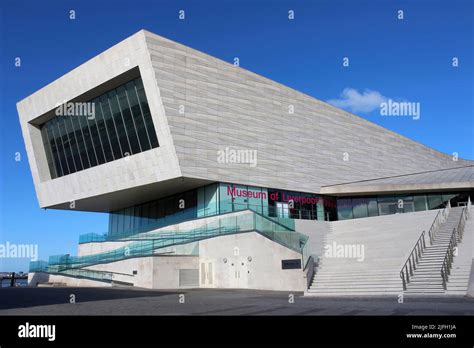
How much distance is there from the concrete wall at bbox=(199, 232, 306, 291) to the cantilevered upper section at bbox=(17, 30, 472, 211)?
6303mm

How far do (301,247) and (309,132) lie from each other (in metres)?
18.7

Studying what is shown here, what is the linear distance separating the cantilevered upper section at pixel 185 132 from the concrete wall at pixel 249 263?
6.30m

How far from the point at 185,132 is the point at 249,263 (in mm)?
11133

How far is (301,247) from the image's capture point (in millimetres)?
26969

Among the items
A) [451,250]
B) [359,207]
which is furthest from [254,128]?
[451,250]

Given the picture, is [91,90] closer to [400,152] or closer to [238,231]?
[238,231]

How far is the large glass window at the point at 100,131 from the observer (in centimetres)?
3541

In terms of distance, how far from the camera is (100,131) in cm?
3906
